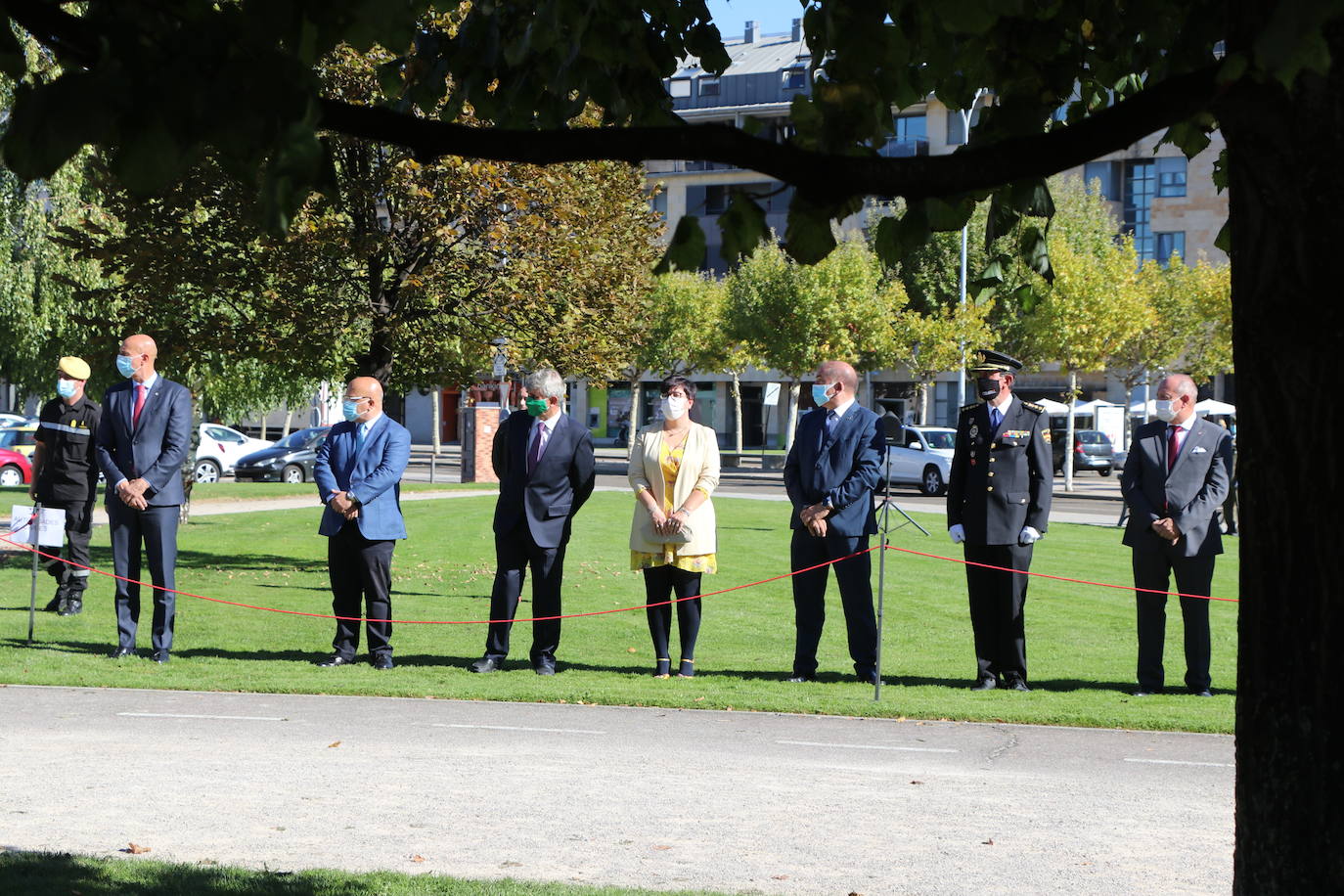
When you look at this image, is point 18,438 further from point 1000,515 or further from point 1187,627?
point 1187,627

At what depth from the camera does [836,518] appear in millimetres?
10625

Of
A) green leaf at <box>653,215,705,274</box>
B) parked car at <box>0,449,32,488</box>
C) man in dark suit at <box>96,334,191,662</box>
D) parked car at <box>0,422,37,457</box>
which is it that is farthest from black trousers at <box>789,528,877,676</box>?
parked car at <box>0,422,37,457</box>

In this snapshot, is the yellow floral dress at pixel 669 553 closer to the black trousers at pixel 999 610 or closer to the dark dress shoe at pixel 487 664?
the dark dress shoe at pixel 487 664

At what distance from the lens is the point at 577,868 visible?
18.6ft

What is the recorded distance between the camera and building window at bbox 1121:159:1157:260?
71.8m

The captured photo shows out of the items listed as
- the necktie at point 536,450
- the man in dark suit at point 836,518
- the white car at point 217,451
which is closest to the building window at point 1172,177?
the white car at point 217,451

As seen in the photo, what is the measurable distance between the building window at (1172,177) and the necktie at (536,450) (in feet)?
212

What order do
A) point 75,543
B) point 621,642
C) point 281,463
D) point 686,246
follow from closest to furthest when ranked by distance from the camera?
1. point 686,246
2. point 621,642
3. point 75,543
4. point 281,463

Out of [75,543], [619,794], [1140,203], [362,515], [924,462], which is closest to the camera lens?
[619,794]

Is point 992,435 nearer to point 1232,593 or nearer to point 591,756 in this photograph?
point 591,756

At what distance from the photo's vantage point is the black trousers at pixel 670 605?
35.0 ft

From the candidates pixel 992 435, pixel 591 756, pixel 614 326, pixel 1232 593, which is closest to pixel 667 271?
pixel 591 756

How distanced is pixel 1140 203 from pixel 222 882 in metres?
72.7

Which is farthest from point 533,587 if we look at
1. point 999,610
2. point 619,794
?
point 619,794
